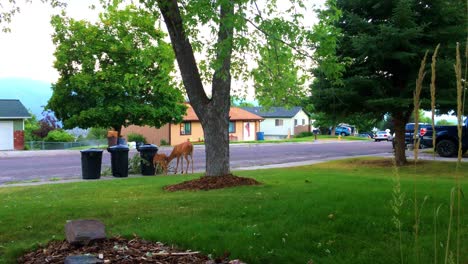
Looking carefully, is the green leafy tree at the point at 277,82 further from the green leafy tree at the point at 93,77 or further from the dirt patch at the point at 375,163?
the green leafy tree at the point at 93,77

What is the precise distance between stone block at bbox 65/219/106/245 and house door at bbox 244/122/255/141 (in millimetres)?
53394

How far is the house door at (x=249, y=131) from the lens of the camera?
58562mm

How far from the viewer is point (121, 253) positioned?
4.62 metres

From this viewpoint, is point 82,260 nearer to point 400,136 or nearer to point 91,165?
point 91,165

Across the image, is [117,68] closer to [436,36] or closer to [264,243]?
[436,36]

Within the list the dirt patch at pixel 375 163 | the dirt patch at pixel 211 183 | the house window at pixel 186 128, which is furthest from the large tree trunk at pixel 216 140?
the house window at pixel 186 128

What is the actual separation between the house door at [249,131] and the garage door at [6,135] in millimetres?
27444

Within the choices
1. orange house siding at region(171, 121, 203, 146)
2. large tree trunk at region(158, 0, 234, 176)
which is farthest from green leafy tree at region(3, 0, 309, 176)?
orange house siding at region(171, 121, 203, 146)

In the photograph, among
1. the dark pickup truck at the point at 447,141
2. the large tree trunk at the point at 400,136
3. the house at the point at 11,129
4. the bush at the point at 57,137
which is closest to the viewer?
the large tree trunk at the point at 400,136

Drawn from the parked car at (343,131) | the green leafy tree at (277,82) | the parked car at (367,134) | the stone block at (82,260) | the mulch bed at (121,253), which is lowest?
the mulch bed at (121,253)

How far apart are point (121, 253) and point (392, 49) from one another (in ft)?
45.0

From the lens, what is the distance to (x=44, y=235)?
5.72 meters

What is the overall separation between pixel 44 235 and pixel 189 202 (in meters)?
2.57

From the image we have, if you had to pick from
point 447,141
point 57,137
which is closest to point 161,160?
point 447,141
